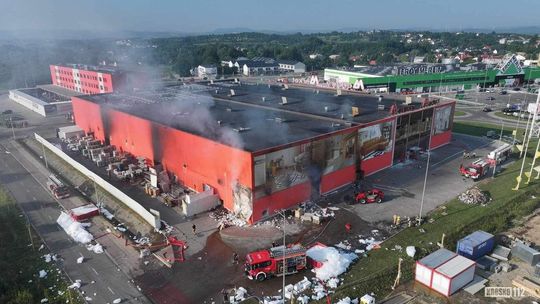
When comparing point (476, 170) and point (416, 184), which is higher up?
point (476, 170)

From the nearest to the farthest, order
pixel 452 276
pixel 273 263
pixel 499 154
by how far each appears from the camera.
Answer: pixel 452 276 < pixel 273 263 < pixel 499 154

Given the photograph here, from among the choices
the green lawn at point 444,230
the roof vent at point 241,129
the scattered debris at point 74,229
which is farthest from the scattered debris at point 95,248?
the green lawn at point 444,230

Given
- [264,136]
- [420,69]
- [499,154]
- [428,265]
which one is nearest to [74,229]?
[264,136]

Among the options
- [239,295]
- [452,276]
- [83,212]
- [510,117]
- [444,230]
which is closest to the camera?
[452,276]

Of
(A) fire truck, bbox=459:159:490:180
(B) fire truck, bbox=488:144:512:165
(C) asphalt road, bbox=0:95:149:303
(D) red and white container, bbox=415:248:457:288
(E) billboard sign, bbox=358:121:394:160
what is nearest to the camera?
(D) red and white container, bbox=415:248:457:288

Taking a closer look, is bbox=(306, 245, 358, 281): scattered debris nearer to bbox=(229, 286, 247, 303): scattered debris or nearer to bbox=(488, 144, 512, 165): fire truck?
bbox=(229, 286, 247, 303): scattered debris

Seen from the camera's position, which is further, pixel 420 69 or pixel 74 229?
pixel 420 69

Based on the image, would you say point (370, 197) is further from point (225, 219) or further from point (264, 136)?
point (225, 219)

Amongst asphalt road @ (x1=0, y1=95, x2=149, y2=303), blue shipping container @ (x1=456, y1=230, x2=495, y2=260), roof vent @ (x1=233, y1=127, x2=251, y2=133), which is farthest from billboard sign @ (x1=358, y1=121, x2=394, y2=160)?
asphalt road @ (x1=0, y1=95, x2=149, y2=303)
